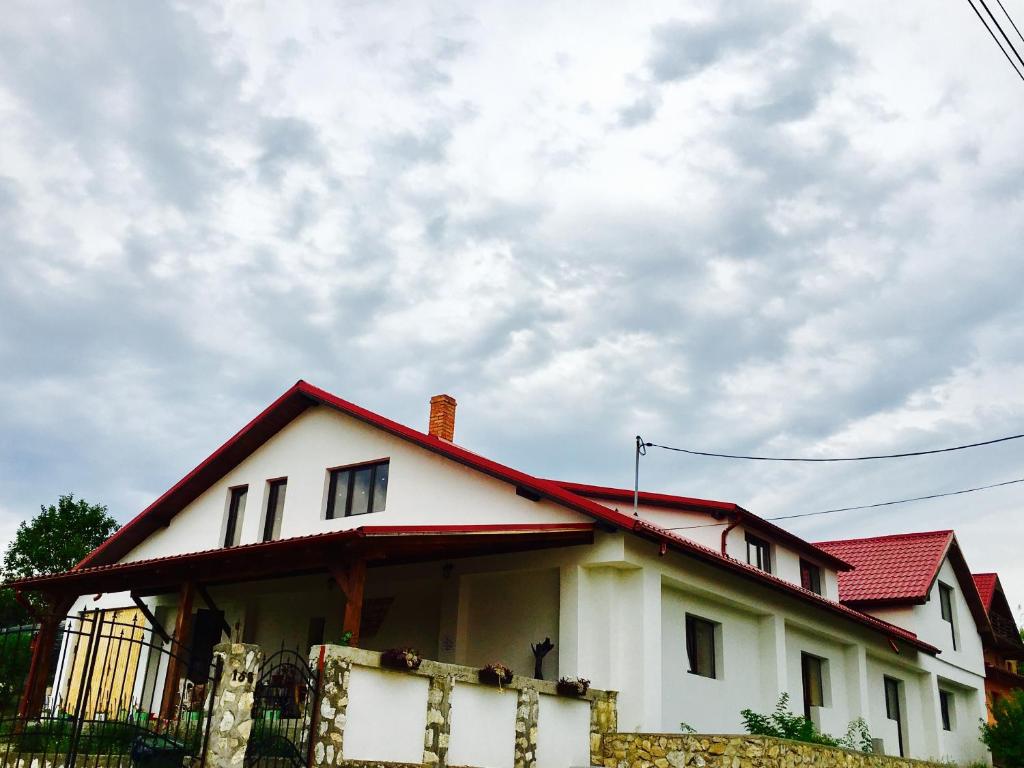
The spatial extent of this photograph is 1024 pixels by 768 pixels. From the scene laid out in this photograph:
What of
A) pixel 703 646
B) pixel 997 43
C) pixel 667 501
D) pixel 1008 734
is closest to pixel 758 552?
pixel 667 501

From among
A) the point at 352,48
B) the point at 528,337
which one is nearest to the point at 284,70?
the point at 352,48

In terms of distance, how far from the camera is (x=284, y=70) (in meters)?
13.9

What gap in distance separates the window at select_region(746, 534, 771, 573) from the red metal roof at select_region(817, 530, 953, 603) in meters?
6.07

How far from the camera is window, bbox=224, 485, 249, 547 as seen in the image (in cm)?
2105

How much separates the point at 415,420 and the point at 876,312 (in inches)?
350

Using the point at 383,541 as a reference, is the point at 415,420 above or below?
above

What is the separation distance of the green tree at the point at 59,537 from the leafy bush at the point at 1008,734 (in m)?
34.9

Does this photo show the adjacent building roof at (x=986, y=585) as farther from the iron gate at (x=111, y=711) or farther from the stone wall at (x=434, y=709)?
the iron gate at (x=111, y=711)

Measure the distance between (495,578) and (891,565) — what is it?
14574mm

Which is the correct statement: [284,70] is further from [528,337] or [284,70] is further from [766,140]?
[528,337]

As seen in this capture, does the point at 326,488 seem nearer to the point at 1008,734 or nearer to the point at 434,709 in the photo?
the point at 434,709

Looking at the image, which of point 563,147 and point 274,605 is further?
point 274,605

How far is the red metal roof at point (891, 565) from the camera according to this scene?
2584 cm

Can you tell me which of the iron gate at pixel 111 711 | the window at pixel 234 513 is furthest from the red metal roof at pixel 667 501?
the iron gate at pixel 111 711
